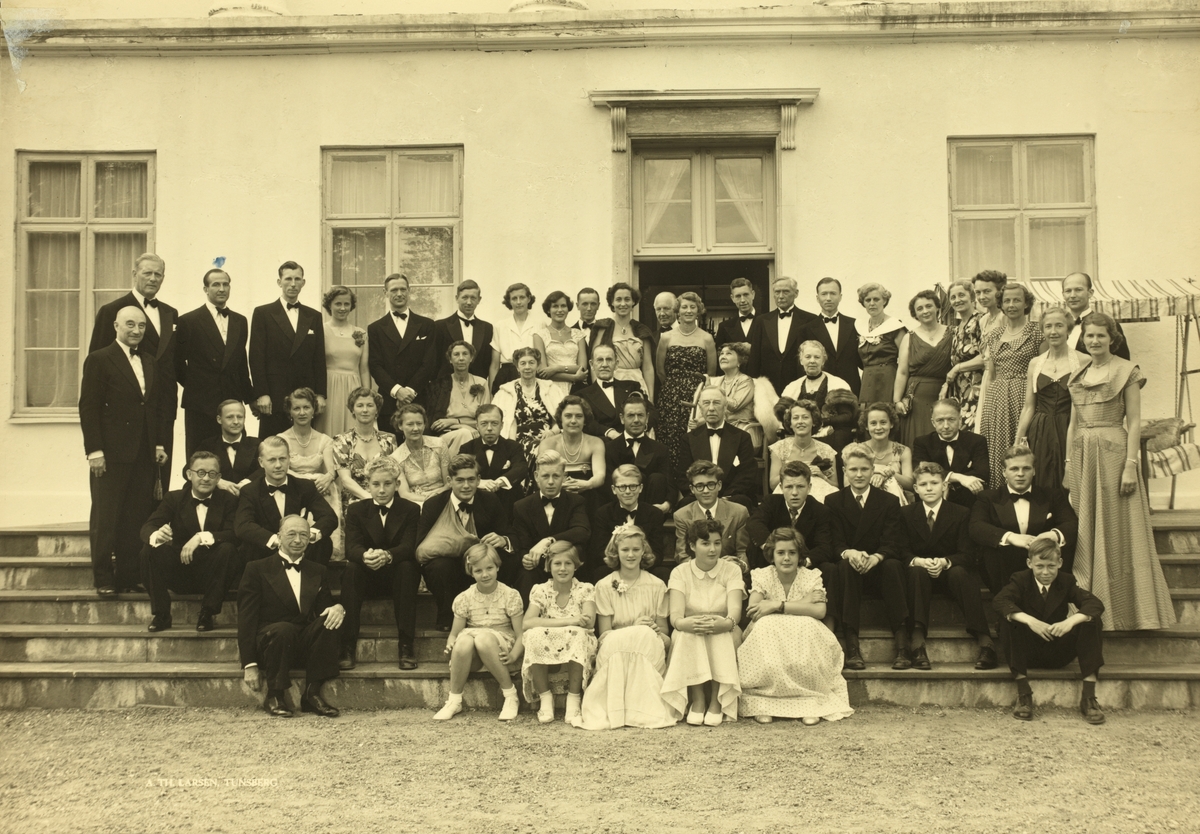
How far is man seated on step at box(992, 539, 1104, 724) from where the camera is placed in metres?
5.65

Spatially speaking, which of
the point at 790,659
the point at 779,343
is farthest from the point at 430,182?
the point at 790,659

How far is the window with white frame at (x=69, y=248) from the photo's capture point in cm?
959

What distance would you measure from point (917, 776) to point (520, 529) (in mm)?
2749

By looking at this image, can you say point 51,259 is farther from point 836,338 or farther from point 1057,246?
point 1057,246

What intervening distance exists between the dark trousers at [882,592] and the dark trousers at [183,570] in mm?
3457

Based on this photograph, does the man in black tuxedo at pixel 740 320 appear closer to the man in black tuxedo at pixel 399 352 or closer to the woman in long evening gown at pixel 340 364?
the man in black tuxedo at pixel 399 352

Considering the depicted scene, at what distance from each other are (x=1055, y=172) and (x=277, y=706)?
741cm

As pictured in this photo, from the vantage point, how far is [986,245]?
9383 mm

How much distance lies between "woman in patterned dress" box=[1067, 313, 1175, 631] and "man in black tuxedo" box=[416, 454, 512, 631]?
3285 mm

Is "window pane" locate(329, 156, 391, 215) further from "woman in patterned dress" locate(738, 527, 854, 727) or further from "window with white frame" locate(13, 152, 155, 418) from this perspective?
"woman in patterned dress" locate(738, 527, 854, 727)

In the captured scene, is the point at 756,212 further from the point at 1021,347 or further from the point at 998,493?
the point at 998,493

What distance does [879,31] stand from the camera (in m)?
9.22

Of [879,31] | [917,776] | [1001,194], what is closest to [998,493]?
[917,776]

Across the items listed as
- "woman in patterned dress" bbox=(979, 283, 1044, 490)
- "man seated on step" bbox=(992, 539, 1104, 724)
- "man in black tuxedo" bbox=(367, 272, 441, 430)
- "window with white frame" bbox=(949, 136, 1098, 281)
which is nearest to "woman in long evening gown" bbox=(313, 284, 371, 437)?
"man in black tuxedo" bbox=(367, 272, 441, 430)
